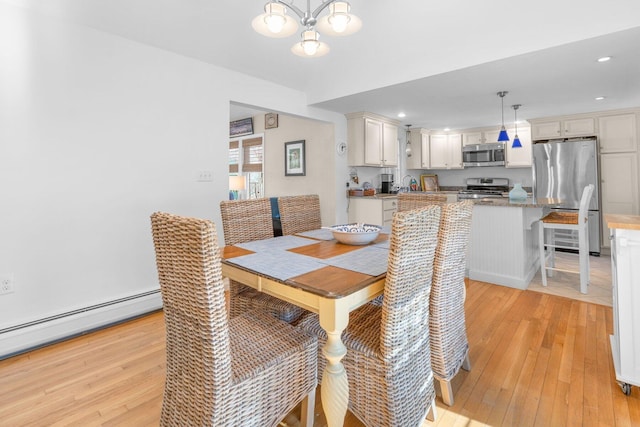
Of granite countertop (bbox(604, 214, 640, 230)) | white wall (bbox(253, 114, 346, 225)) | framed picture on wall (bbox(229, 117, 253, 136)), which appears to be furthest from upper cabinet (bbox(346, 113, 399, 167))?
granite countertop (bbox(604, 214, 640, 230))

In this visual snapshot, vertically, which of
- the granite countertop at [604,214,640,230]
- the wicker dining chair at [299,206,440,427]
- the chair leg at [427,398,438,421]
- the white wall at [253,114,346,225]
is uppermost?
the white wall at [253,114,346,225]

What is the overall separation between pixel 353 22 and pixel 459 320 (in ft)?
5.63

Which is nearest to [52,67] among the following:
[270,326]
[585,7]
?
[270,326]

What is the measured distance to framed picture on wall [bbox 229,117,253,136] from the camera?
19.4 feet

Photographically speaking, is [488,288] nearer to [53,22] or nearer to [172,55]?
[172,55]

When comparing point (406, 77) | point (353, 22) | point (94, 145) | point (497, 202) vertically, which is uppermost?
point (406, 77)

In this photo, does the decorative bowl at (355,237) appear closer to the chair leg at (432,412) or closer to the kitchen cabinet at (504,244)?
the chair leg at (432,412)

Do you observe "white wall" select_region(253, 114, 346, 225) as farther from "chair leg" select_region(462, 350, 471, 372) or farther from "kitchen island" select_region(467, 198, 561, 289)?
"chair leg" select_region(462, 350, 471, 372)

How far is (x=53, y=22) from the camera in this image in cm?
224

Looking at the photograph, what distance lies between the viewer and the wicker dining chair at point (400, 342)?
3.90ft

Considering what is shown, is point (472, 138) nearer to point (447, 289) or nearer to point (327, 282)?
point (447, 289)

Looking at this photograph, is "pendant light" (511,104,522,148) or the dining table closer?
the dining table

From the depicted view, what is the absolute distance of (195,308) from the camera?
1006 mm

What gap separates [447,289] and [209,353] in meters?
1.17
